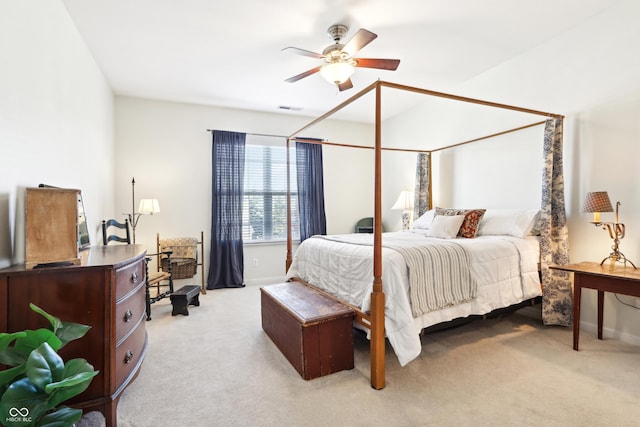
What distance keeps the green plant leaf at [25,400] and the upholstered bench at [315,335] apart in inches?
53.8

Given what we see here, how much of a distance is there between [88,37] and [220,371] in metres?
3.12

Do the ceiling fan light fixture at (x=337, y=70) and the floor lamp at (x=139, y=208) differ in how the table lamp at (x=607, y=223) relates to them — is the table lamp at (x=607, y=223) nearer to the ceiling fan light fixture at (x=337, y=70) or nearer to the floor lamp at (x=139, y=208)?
the ceiling fan light fixture at (x=337, y=70)

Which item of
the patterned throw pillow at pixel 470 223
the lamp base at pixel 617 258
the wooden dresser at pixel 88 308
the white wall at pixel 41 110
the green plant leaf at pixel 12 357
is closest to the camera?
the green plant leaf at pixel 12 357

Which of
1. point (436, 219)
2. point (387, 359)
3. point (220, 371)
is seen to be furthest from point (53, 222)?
point (436, 219)

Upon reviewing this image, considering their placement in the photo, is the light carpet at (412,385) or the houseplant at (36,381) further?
the light carpet at (412,385)

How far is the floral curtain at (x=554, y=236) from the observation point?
9.30 ft

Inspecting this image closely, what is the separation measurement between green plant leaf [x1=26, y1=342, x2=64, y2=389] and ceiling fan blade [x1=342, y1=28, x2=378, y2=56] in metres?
2.38

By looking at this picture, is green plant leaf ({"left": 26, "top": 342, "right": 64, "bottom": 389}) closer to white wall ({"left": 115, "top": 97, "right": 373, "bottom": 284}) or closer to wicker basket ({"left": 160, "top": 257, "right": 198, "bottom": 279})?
wicker basket ({"left": 160, "top": 257, "right": 198, "bottom": 279})

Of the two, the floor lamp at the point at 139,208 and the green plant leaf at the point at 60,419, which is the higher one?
the floor lamp at the point at 139,208

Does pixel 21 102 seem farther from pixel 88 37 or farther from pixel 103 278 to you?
pixel 88 37

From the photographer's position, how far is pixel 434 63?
3.46 m

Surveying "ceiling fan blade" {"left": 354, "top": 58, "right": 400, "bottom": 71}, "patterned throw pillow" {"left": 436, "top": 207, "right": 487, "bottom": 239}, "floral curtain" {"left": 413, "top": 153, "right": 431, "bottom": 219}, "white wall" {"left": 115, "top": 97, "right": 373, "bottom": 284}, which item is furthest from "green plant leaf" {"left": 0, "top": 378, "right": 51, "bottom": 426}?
"floral curtain" {"left": 413, "top": 153, "right": 431, "bottom": 219}

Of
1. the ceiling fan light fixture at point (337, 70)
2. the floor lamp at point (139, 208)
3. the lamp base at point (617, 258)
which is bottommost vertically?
the lamp base at point (617, 258)

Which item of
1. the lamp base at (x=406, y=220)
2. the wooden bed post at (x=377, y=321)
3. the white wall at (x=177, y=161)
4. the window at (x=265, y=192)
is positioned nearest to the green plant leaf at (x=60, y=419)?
the wooden bed post at (x=377, y=321)
